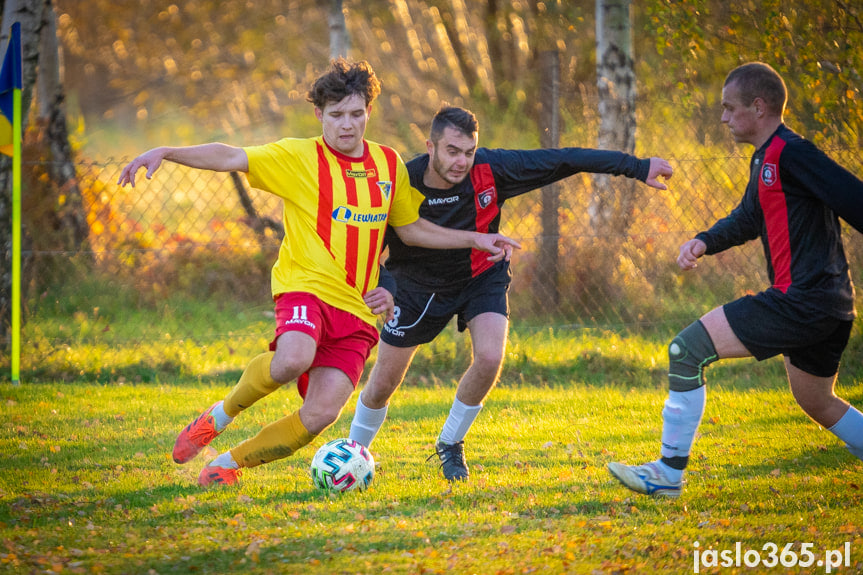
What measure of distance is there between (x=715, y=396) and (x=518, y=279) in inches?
82.3

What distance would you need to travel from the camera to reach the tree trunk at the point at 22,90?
25.5 feet

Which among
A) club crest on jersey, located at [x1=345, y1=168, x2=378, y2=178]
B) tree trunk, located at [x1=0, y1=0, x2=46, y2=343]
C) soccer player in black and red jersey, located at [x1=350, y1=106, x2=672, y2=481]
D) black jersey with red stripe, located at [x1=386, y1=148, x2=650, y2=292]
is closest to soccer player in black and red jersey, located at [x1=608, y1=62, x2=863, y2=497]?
soccer player in black and red jersey, located at [x1=350, y1=106, x2=672, y2=481]

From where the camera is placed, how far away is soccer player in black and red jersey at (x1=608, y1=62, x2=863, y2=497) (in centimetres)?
409

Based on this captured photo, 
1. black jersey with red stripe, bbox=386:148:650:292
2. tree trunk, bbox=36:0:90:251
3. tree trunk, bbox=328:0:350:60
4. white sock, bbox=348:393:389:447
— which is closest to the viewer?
black jersey with red stripe, bbox=386:148:650:292

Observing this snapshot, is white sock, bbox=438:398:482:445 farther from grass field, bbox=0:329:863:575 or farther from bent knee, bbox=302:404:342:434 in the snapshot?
bent knee, bbox=302:404:342:434

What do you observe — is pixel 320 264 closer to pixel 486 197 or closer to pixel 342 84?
pixel 342 84

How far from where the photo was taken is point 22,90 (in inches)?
314

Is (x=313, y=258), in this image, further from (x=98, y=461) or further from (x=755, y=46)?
(x=755, y=46)

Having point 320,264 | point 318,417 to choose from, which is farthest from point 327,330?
point 318,417

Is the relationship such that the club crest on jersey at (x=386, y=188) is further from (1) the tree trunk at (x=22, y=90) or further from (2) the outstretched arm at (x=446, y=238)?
(1) the tree trunk at (x=22, y=90)

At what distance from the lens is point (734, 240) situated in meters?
4.58

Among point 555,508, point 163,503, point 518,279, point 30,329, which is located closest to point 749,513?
point 555,508

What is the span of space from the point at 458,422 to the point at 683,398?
1.37 m

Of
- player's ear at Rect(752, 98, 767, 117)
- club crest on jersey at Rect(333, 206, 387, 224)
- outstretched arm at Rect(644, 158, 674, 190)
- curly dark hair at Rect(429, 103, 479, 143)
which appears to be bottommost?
club crest on jersey at Rect(333, 206, 387, 224)
